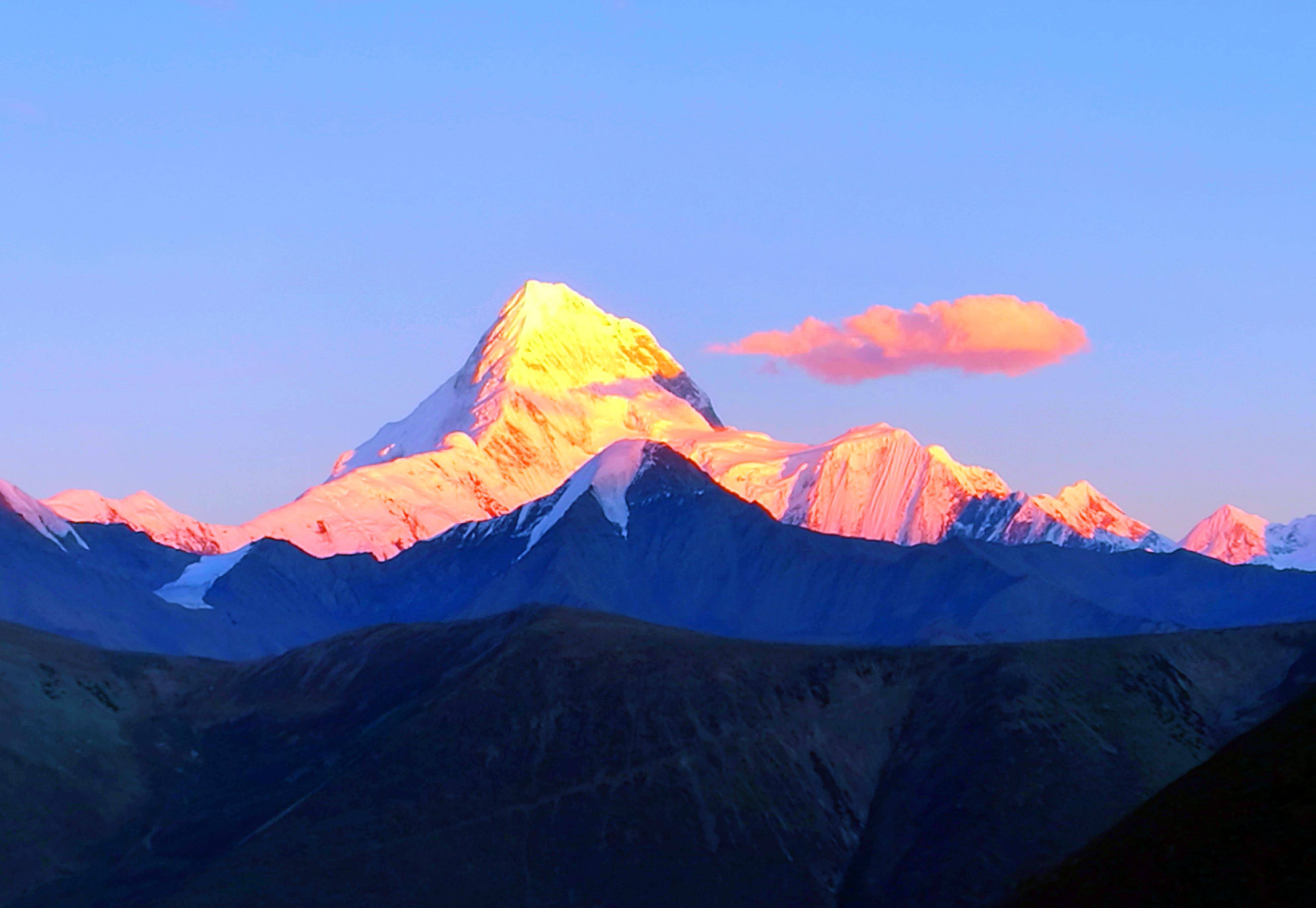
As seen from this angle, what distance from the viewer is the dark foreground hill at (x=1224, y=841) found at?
6359 cm

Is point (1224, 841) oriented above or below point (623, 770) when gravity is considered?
below

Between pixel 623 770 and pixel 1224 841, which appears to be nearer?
pixel 1224 841

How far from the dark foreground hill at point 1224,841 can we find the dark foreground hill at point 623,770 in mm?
58043

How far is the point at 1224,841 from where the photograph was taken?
68.0m

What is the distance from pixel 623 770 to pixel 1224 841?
87.2 meters

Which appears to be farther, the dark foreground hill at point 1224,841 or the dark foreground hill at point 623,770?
the dark foreground hill at point 623,770

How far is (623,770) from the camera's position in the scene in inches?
5979

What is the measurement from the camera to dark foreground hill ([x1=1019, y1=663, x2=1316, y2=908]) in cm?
6359

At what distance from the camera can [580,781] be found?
151125 mm

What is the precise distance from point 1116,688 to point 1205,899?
3732 inches

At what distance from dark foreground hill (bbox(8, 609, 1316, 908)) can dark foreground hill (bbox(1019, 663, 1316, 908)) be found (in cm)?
5804

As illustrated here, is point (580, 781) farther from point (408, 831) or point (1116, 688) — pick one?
point (1116, 688)

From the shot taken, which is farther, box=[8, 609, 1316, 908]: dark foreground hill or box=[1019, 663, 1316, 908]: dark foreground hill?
box=[8, 609, 1316, 908]: dark foreground hill

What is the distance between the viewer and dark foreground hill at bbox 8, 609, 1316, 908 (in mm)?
140250
